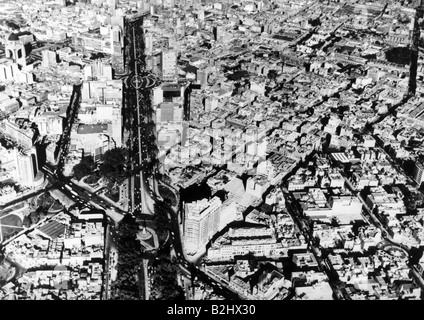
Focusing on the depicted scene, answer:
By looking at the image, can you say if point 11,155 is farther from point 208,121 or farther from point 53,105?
point 208,121

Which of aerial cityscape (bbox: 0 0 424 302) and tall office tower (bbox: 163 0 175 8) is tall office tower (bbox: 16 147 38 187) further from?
tall office tower (bbox: 163 0 175 8)

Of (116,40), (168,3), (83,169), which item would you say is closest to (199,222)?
(83,169)

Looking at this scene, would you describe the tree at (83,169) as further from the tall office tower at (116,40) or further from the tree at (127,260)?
the tall office tower at (116,40)

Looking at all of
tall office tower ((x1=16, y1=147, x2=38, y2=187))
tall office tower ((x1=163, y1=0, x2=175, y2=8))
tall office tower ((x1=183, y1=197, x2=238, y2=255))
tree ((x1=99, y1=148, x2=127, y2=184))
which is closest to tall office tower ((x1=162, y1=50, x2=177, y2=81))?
tall office tower ((x1=163, y1=0, x2=175, y2=8))

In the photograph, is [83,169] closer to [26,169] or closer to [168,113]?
[26,169]

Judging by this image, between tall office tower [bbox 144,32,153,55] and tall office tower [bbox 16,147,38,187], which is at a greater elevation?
tall office tower [bbox 144,32,153,55]

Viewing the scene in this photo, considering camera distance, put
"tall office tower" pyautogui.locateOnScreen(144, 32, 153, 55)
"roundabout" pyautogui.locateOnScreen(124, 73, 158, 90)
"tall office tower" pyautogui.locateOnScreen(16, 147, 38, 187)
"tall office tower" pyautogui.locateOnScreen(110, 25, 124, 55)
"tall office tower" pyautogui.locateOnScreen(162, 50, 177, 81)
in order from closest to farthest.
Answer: "tall office tower" pyautogui.locateOnScreen(16, 147, 38, 187), "roundabout" pyautogui.locateOnScreen(124, 73, 158, 90), "tall office tower" pyautogui.locateOnScreen(162, 50, 177, 81), "tall office tower" pyautogui.locateOnScreen(144, 32, 153, 55), "tall office tower" pyautogui.locateOnScreen(110, 25, 124, 55)
